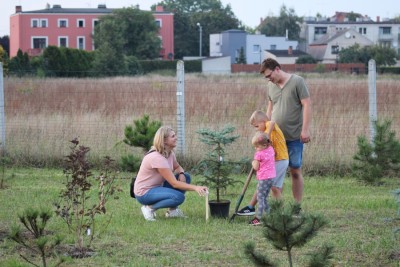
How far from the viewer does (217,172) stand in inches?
388

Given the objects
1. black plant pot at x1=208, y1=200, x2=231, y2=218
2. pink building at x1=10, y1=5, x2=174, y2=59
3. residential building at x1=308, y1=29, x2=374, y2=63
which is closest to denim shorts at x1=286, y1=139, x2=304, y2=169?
black plant pot at x1=208, y1=200, x2=231, y2=218

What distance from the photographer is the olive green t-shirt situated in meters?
9.76

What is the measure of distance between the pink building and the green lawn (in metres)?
88.1

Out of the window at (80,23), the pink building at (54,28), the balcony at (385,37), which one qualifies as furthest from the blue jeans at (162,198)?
the balcony at (385,37)

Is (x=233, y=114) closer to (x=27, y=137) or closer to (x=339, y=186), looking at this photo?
(x=27, y=137)

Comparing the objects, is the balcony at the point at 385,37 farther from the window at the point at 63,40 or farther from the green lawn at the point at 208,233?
the green lawn at the point at 208,233

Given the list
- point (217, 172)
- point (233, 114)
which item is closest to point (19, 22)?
point (233, 114)

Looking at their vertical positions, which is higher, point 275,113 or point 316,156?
point 275,113

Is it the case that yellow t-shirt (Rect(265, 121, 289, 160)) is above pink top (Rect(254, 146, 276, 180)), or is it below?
above

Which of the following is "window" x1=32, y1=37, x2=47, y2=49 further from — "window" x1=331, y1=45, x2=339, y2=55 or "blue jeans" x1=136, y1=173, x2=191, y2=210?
"blue jeans" x1=136, y1=173, x2=191, y2=210

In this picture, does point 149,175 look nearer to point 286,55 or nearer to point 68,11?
point 286,55

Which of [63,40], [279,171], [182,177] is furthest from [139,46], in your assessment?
[279,171]

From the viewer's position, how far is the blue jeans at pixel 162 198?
9.52m

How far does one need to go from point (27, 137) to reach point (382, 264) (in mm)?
9725
